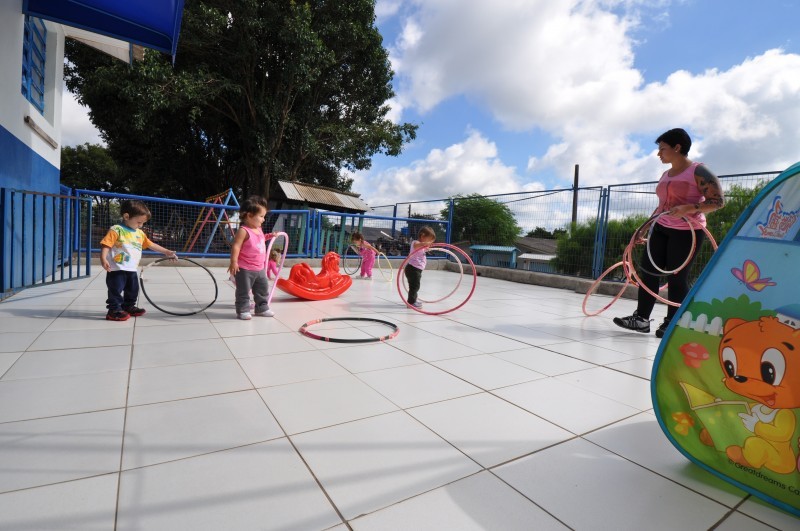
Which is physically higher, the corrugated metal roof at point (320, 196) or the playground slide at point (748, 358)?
the corrugated metal roof at point (320, 196)

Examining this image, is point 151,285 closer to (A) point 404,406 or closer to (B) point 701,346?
(A) point 404,406

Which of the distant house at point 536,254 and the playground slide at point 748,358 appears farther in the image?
the distant house at point 536,254

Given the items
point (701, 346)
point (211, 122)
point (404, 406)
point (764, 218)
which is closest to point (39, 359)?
point (404, 406)

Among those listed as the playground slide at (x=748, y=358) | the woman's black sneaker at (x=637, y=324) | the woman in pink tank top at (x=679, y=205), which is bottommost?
the woman's black sneaker at (x=637, y=324)

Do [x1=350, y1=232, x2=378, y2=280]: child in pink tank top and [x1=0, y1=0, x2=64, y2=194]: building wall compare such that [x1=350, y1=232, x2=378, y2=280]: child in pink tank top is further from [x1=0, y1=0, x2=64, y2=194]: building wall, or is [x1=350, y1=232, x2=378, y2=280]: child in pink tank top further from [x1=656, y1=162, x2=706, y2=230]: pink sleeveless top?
[x1=656, y1=162, x2=706, y2=230]: pink sleeveless top

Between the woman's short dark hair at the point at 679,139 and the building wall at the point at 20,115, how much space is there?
6458mm

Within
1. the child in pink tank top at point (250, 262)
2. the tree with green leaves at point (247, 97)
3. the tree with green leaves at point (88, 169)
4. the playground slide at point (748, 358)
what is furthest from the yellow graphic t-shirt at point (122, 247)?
the tree with green leaves at point (88, 169)

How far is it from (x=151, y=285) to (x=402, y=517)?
19.5 ft

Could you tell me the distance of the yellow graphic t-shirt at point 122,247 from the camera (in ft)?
12.7

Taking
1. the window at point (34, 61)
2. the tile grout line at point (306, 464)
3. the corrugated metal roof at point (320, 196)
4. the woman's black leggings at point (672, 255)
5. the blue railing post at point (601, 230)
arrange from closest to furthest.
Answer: the tile grout line at point (306, 464), the woman's black leggings at point (672, 255), the window at point (34, 61), the blue railing post at point (601, 230), the corrugated metal roof at point (320, 196)

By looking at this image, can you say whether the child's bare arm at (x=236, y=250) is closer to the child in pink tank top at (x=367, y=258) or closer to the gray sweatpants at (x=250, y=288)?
the gray sweatpants at (x=250, y=288)

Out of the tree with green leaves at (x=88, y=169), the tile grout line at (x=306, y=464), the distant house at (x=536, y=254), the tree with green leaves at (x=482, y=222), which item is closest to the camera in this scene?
the tile grout line at (x=306, y=464)

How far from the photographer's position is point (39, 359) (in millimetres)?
2648

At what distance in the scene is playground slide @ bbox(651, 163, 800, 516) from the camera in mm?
1317
